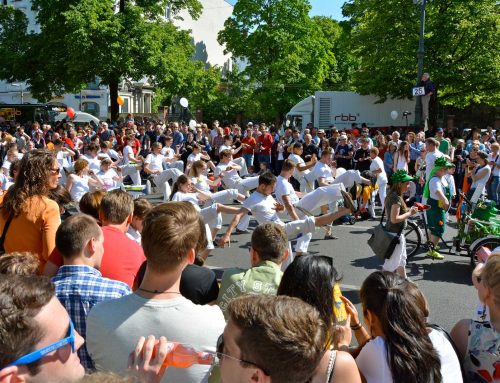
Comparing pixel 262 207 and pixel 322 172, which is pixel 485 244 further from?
pixel 322 172

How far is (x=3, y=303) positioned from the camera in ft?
6.08

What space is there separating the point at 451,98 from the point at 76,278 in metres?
31.1

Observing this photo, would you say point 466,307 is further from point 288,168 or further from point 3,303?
point 3,303

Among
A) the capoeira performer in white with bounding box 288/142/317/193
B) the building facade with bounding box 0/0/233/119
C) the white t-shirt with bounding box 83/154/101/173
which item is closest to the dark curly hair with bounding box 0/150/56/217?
the white t-shirt with bounding box 83/154/101/173

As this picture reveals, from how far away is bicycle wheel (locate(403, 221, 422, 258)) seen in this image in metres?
9.15

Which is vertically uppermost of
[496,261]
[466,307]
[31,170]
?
[31,170]

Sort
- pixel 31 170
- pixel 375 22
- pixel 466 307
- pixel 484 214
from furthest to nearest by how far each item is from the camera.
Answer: pixel 375 22
pixel 484 214
pixel 466 307
pixel 31 170

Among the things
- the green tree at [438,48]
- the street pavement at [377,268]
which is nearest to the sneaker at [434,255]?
the street pavement at [377,268]

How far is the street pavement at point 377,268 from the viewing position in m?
7.00

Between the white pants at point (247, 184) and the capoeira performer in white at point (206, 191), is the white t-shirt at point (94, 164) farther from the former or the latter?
the white pants at point (247, 184)

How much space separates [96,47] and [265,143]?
42.7ft

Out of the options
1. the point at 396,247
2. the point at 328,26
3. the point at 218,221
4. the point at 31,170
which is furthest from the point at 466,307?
the point at 328,26

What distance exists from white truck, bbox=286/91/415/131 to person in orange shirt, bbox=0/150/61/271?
78.7ft

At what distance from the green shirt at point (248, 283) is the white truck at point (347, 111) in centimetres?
2428
